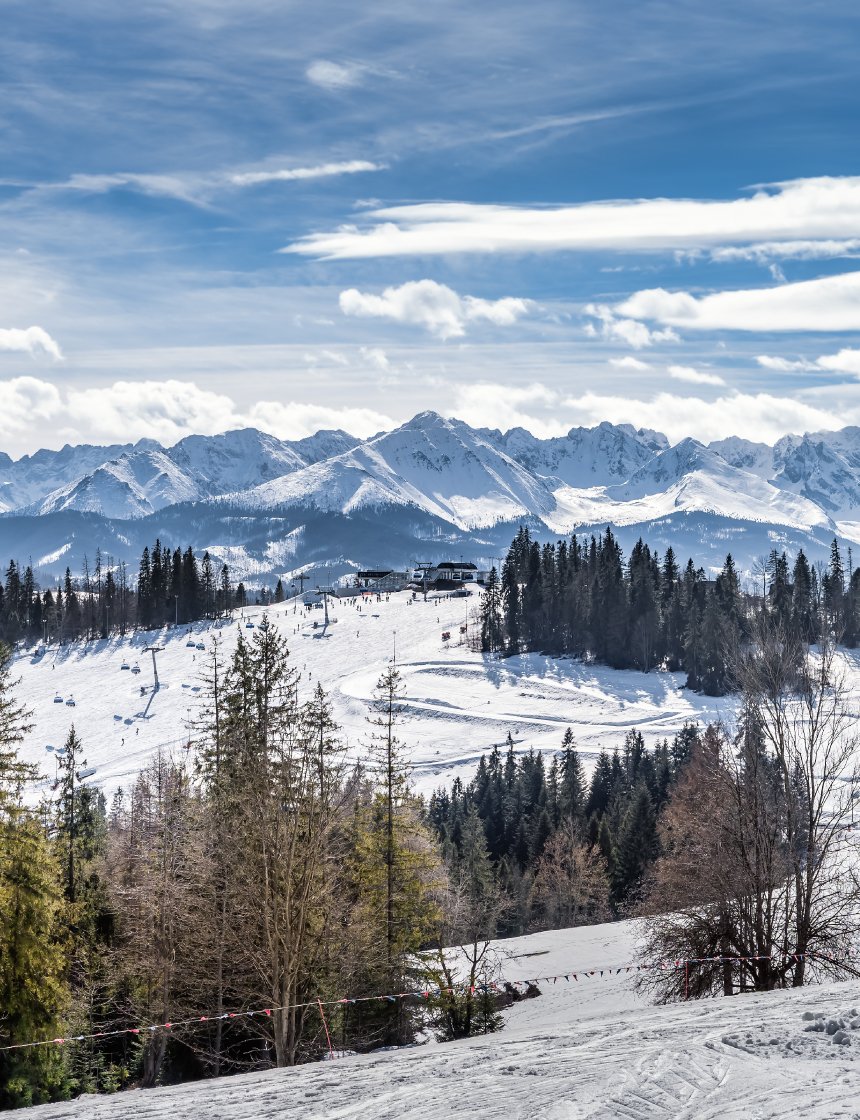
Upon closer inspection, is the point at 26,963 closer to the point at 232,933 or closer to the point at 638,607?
the point at 232,933

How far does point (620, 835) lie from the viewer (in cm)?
6919

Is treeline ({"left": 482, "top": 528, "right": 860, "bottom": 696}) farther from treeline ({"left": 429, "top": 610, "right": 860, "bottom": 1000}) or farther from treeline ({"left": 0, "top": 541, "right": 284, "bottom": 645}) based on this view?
treeline ({"left": 429, "top": 610, "right": 860, "bottom": 1000})

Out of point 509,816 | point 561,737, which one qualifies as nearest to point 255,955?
point 509,816

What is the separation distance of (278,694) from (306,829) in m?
16.6

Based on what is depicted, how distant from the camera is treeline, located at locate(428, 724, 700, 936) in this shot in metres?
65.7

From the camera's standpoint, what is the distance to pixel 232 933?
2441 cm

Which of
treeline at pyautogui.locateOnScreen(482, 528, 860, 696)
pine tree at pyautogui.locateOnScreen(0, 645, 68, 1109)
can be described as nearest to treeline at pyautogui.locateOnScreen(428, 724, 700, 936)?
pine tree at pyautogui.locateOnScreen(0, 645, 68, 1109)

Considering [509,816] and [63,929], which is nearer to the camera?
[63,929]

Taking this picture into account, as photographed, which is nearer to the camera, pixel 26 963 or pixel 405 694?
pixel 26 963

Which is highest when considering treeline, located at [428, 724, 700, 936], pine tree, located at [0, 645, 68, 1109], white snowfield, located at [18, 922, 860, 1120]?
white snowfield, located at [18, 922, 860, 1120]

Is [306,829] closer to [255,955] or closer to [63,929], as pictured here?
[255,955]

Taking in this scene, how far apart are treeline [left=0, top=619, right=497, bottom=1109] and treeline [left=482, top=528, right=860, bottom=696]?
10683 centimetres

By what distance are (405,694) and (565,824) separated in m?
58.0

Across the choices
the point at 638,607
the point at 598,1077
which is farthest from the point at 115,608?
the point at 598,1077
